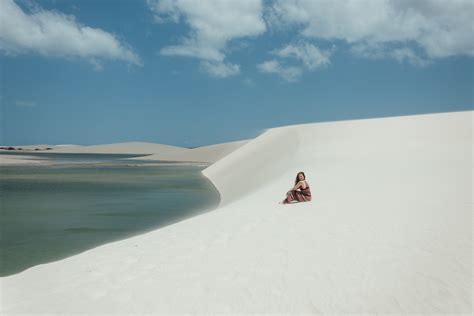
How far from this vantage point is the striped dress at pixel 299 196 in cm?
913

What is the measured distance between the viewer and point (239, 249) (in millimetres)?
5344

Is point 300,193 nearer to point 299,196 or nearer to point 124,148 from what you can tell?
point 299,196

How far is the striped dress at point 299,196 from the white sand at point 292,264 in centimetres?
22

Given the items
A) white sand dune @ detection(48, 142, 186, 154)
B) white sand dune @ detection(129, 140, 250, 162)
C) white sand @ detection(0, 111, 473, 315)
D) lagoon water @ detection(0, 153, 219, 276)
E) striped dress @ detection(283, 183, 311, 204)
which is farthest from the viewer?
white sand dune @ detection(48, 142, 186, 154)

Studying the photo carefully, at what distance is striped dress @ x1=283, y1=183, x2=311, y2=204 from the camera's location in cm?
913

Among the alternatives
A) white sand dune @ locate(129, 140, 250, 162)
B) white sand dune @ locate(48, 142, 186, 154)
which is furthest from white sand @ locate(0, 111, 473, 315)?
white sand dune @ locate(48, 142, 186, 154)

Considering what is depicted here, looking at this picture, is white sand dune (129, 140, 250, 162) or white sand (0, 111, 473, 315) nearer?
white sand (0, 111, 473, 315)

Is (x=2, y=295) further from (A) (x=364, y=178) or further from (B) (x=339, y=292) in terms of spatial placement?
(A) (x=364, y=178)

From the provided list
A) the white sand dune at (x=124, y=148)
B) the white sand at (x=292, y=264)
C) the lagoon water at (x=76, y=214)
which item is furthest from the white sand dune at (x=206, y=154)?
the white sand dune at (x=124, y=148)

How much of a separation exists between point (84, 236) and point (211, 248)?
3.89 metres

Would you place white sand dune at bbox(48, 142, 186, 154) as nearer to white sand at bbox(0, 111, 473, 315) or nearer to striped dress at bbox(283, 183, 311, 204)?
striped dress at bbox(283, 183, 311, 204)

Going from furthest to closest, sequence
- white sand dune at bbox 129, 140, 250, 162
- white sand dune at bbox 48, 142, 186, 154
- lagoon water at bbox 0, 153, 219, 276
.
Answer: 1. white sand dune at bbox 48, 142, 186, 154
2. white sand dune at bbox 129, 140, 250, 162
3. lagoon water at bbox 0, 153, 219, 276

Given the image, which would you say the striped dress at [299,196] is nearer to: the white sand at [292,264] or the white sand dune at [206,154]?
the white sand at [292,264]

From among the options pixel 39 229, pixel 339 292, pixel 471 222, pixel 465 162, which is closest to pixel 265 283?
pixel 339 292
